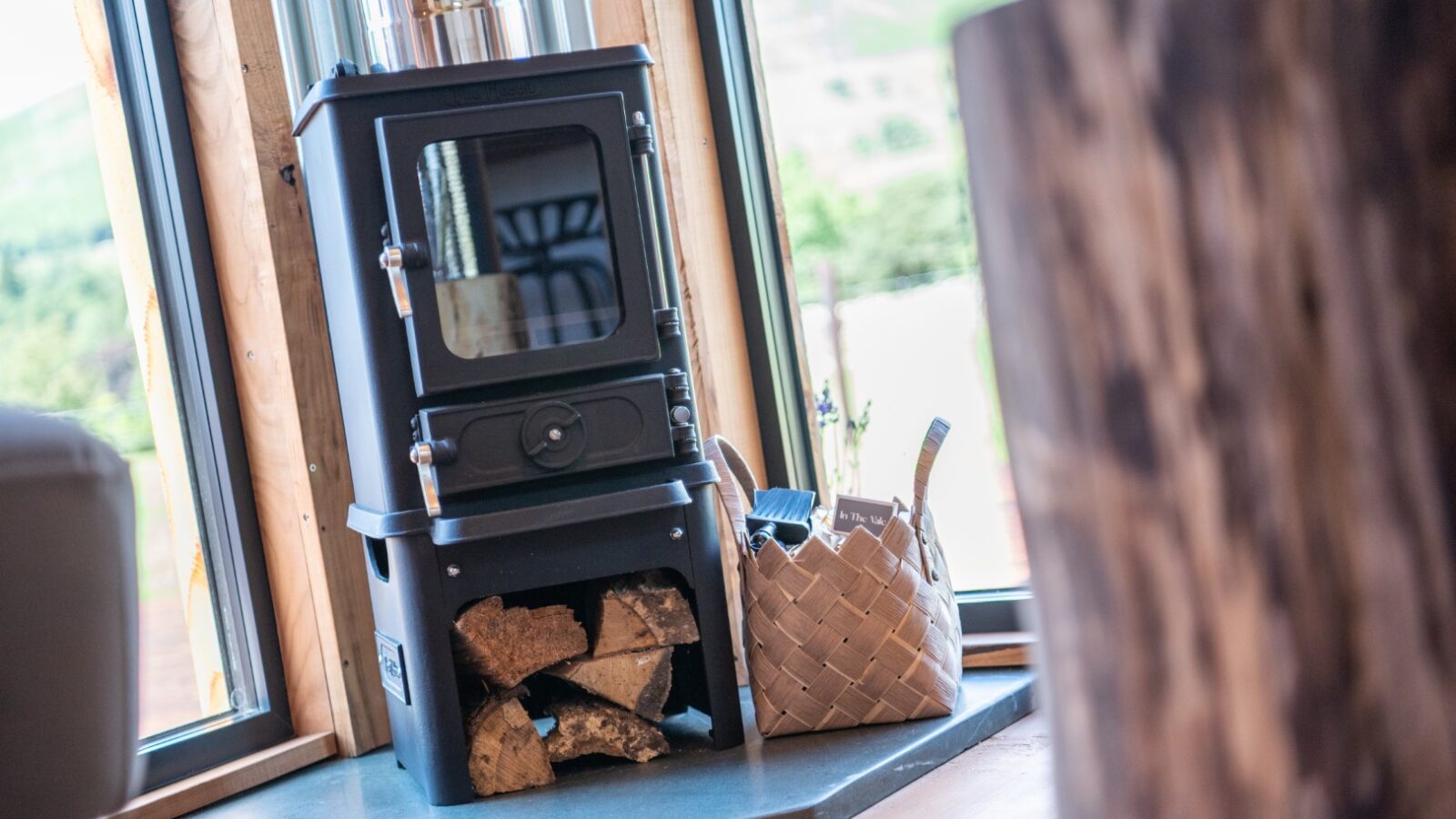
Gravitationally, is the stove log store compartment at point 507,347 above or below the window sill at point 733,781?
above

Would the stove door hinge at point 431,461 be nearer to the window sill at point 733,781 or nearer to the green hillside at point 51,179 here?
the window sill at point 733,781

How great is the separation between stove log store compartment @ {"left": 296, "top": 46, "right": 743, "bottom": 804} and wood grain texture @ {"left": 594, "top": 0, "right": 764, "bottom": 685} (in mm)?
541

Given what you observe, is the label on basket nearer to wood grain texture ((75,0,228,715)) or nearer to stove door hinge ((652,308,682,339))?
stove door hinge ((652,308,682,339))

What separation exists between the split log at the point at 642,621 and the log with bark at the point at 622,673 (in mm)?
14

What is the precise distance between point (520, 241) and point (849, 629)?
2.46 feet

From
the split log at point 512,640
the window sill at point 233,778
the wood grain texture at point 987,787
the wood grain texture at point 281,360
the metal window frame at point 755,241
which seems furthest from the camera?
the metal window frame at point 755,241

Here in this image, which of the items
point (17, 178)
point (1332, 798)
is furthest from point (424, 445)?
point (1332, 798)

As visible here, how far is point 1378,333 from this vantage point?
0.81m

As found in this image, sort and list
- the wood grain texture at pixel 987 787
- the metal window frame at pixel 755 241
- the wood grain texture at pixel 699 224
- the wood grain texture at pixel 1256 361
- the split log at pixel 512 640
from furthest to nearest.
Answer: the metal window frame at pixel 755 241, the wood grain texture at pixel 699 224, the split log at pixel 512 640, the wood grain texture at pixel 987 787, the wood grain texture at pixel 1256 361

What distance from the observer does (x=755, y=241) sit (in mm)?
2844

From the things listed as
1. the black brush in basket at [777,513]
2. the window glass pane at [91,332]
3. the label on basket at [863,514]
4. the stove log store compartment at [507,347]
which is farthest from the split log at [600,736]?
the window glass pane at [91,332]

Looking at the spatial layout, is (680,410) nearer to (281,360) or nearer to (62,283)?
(281,360)

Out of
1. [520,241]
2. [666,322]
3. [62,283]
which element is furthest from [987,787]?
[62,283]

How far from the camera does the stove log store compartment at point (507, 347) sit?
6.63ft
